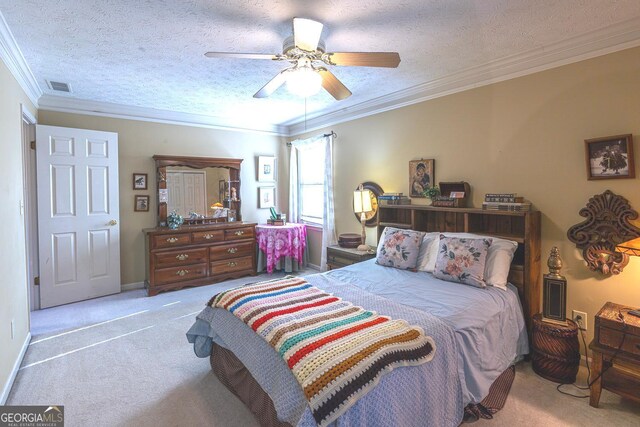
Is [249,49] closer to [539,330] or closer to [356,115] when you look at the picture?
[356,115]

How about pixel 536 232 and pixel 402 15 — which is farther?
pixel 536 232

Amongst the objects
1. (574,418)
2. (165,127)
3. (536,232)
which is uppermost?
(165,127)

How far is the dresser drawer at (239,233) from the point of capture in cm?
473

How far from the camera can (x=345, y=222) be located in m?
4.64

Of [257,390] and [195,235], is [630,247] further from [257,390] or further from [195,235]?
[195,235]

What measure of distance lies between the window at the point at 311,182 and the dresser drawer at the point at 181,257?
1737 millimetres

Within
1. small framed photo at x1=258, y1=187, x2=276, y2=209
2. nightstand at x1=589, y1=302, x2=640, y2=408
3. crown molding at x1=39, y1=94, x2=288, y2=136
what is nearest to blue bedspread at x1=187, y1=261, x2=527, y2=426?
nightstand at x1=589, y1=302, x2=640, y2=408

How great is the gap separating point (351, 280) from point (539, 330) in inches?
54.8

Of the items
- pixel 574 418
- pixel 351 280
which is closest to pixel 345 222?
pixel 351 280

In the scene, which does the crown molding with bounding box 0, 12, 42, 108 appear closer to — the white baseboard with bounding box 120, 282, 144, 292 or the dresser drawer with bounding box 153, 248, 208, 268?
the dresser drawer with bounding box 153, 248, 208, 268

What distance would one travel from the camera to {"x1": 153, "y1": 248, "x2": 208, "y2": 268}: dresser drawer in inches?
164

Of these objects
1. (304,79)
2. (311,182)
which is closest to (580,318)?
(304,79)

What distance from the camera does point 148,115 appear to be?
4422 millimetres

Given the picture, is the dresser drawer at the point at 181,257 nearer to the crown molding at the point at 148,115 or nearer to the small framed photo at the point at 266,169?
the small framed photo at the point at 266,169
